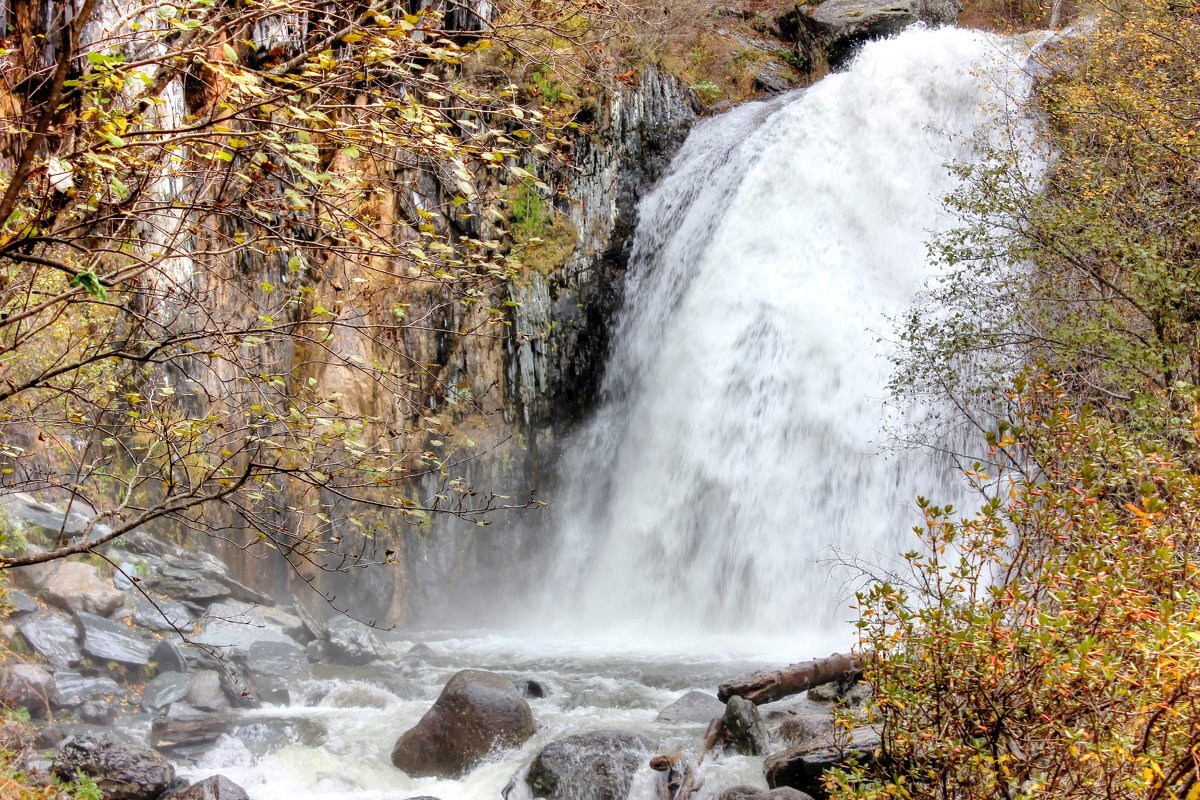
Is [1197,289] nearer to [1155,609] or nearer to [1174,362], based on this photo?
[1174,362]

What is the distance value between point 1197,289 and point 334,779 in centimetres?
846

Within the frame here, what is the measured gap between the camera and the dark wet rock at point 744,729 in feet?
22.9

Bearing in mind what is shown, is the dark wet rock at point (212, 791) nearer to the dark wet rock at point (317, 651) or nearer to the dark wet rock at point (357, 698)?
the dark wet rock at point (357, 698)

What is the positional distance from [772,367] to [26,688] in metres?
10.4

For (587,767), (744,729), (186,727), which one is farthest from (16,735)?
(744,729)

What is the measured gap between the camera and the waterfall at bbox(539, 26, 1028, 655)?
40.5 feet

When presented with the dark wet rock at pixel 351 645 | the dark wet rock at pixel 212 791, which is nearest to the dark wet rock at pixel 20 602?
the dark wet rock at pixel 212 791

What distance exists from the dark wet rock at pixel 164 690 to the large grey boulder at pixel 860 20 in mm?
17427

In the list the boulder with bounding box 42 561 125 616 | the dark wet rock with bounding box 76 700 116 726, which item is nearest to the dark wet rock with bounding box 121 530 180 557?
the boulder with bounding box 42 561 125 616

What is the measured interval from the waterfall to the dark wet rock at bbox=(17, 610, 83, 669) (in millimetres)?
7133

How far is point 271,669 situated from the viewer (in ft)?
31.8

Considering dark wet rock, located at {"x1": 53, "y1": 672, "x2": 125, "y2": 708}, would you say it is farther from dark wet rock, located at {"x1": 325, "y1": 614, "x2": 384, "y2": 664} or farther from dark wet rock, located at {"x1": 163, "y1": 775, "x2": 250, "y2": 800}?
dark wet rock, located at {"x1": 325, "y1": 614, "x2": 384, "y2": 664}

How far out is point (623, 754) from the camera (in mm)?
6855

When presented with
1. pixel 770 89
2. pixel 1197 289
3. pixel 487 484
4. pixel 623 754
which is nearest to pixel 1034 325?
pixel 1197 289
